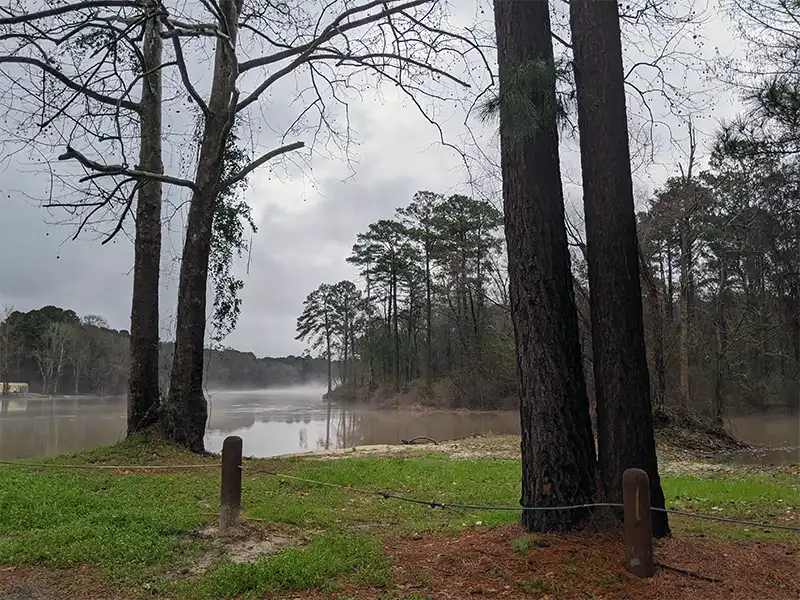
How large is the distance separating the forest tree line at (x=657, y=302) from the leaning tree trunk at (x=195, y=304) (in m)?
7.47

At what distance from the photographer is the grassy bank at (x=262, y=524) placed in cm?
335

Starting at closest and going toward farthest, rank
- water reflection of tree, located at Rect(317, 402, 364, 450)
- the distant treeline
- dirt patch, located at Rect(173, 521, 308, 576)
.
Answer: dirt patch, located at Rect(173, 521, 308, 576) → water reflection of tree, located at Rect(317, 402, 364, 450) → the distant treeline

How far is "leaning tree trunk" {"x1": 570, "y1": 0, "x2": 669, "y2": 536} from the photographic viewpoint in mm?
3994

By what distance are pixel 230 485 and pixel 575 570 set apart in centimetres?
246

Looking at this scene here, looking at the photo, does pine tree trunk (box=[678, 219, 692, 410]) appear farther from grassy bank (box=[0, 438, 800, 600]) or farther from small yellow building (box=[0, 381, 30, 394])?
small yellow building (box=[0, 381, 30, 394])

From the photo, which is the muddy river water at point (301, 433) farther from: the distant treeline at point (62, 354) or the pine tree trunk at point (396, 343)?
the distant treeline at point (62, 354)

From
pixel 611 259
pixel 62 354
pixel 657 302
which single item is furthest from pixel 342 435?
pixel 62 354

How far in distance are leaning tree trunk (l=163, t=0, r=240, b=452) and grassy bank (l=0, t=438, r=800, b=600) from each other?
806 mm

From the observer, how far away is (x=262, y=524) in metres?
4.54

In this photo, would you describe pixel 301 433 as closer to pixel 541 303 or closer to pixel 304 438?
pixel 304 438

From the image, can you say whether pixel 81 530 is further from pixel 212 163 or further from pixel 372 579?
pixel 212 163

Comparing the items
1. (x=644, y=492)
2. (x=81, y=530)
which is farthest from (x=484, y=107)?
(x=81, y=530)

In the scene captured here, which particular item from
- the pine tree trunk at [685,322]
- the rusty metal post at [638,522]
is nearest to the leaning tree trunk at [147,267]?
the rusty metal post at [638,522]

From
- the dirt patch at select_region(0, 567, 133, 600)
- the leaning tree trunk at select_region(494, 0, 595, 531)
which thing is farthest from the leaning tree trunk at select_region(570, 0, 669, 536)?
the dirt patch at select_region(0, 567, 133, 600)
